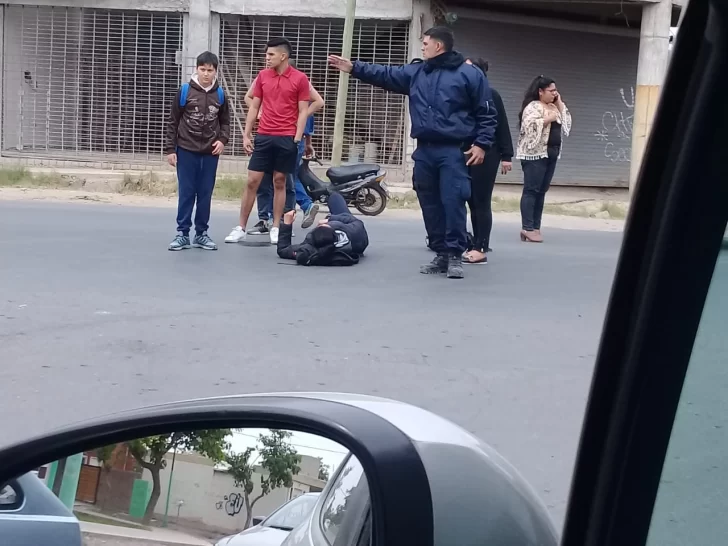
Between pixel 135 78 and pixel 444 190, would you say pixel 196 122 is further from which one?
pixel 135 78

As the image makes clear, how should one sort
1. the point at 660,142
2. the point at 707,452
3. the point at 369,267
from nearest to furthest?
the point at 660,142 < the point at 707,452 < the point at 369,267

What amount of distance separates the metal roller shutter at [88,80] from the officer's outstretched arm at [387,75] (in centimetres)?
1212

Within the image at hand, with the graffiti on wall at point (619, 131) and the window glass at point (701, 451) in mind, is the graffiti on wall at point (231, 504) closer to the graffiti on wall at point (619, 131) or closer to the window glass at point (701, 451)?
the window glass at point (701, 451)

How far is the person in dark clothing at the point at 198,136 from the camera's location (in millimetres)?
9312

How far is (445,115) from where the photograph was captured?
7945mm

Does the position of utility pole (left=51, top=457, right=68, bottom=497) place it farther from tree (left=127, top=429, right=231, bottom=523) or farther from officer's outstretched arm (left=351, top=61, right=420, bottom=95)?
officer's outstretched arm (left=351, top=61, right=420, bottom=95)

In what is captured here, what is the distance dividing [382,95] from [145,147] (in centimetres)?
485

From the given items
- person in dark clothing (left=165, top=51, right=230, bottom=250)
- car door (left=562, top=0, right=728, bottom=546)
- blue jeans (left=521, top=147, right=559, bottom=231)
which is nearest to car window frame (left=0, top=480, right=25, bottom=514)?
car door (left=562, top=0, right=728, bottom=546)

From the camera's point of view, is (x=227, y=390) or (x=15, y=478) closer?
(x=15, y=478)

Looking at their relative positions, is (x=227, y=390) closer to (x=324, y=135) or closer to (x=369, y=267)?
(x=369, y=267)

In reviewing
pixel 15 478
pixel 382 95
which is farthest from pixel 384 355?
pixel 382 95

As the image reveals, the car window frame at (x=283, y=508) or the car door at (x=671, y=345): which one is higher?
the car door at (x=671, y=345)

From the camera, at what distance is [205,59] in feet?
30.6

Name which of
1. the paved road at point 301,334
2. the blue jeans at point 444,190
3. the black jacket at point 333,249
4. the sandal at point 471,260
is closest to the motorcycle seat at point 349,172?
the paved road at point 301,334
